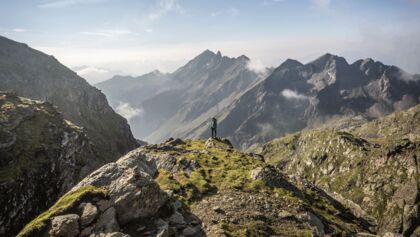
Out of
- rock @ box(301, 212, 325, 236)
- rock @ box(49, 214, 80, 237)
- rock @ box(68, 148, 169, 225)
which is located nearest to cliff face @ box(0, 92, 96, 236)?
rock @ box(68, 148, 169, 225)

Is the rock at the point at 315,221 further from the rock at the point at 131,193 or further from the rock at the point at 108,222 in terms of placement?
the rock at the point at 108,222

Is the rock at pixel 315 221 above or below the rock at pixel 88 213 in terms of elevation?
below

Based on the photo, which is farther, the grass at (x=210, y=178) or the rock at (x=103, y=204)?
the grass at (x=210, y=178)

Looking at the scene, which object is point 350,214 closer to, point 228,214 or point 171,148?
point 228,214

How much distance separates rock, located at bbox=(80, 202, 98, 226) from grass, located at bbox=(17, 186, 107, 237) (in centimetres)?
120

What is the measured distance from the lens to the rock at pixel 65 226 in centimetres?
3017

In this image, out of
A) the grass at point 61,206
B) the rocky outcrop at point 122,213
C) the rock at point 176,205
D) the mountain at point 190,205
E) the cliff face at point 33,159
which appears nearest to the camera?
the grass at point 61,206

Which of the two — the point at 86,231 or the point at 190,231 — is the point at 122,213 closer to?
the point at 86,231

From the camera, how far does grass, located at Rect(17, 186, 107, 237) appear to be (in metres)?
30.8

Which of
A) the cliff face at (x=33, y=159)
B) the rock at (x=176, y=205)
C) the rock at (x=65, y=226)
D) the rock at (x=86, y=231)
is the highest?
the rock at (x=65, y=226)

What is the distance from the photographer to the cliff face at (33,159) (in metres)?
75.7

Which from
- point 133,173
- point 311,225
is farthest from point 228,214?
point 133,173

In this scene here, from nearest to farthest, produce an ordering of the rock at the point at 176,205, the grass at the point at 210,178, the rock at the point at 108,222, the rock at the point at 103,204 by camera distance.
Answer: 1. the rock at the point at 108,222
2. the rock at the point at 103,204
3. the rock at the point at 176,205
4. the grass at the point at 210,178

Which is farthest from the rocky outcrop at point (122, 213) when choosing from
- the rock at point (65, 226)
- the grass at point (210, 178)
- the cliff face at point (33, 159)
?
the cliff face at point (33, 159)
